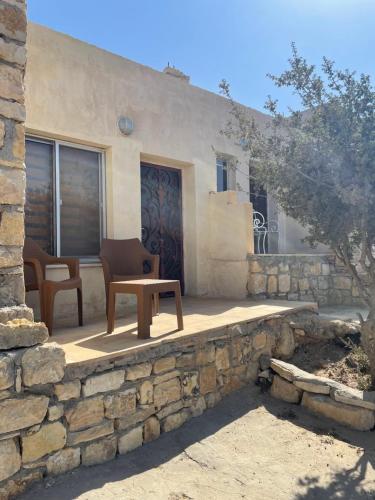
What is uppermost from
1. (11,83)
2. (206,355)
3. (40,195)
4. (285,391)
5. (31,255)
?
(11,83)

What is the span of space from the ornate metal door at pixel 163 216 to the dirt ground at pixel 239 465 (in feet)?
10.2

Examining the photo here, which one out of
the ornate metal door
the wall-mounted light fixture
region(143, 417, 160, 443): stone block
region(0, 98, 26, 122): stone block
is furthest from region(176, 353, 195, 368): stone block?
the wall-mounted light fixture

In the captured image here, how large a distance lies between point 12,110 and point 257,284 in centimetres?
443

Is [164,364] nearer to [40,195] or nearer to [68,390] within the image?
[68,390]

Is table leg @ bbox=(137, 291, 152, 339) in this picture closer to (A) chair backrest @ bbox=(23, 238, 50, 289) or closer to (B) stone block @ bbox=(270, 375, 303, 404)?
(A) chair backrest @ bbox=(23, 238, 50, 289)

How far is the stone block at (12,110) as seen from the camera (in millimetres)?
2305

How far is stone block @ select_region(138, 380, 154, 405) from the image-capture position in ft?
9.61

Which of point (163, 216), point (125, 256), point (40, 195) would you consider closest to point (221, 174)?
point (163, 216)

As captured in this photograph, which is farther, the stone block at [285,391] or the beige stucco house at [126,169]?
the beige stucco house at [126,169]

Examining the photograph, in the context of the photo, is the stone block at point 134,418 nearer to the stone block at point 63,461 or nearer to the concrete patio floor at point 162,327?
the stone block at point 63,461

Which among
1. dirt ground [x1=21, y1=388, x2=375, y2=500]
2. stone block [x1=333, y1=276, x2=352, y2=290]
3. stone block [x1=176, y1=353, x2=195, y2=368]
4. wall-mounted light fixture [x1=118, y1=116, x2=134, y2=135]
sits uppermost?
wall-mounted light fixture [x1=118, y1=116, x2=134, y2=135]

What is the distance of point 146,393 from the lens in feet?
9.74

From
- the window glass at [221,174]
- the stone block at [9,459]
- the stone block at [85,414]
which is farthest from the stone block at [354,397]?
the window glass at [221,174]

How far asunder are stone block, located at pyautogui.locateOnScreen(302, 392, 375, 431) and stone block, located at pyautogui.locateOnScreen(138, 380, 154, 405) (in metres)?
1.64
